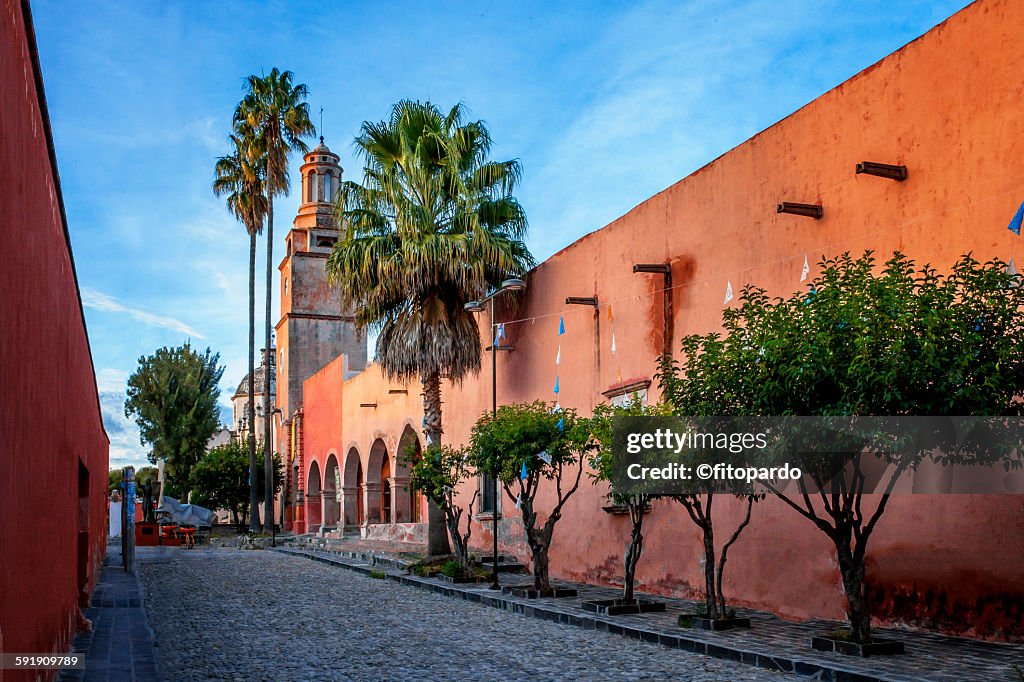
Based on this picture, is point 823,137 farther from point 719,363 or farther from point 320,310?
point 320,310

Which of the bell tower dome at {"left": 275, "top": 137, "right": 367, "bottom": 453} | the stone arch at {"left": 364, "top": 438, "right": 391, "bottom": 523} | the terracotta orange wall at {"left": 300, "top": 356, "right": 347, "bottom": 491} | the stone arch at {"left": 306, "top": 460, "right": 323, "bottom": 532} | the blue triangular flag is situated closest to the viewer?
the blue triangular flag

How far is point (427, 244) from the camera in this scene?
19500 mm

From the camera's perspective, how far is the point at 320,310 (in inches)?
1784

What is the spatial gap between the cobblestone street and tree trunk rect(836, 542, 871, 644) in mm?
1013

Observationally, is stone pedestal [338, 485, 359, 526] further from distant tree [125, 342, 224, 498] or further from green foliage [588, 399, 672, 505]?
green foliage [588, 399, 672, 505]

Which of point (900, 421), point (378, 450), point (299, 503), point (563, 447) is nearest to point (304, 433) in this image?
point (299, 503)

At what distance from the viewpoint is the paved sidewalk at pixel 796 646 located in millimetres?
8023

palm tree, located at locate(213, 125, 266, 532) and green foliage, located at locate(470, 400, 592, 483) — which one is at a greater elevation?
palm tree, located at locate(213, 125, 266, 532)

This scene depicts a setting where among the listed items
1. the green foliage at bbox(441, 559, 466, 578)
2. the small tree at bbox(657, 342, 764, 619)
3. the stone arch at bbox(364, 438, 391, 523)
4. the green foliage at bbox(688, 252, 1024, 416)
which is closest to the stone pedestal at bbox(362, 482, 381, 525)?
the stone arch at bbox(364, 438, 391, 523)

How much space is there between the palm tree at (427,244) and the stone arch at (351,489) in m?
15.9

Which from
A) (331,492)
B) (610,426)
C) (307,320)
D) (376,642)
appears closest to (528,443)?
(610,426)

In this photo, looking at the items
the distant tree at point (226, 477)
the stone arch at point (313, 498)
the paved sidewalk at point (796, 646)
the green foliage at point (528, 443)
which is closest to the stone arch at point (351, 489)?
the stone arch at point (313, 498)

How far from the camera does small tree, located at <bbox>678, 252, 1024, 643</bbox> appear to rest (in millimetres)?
7918

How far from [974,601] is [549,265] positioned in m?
11.1
